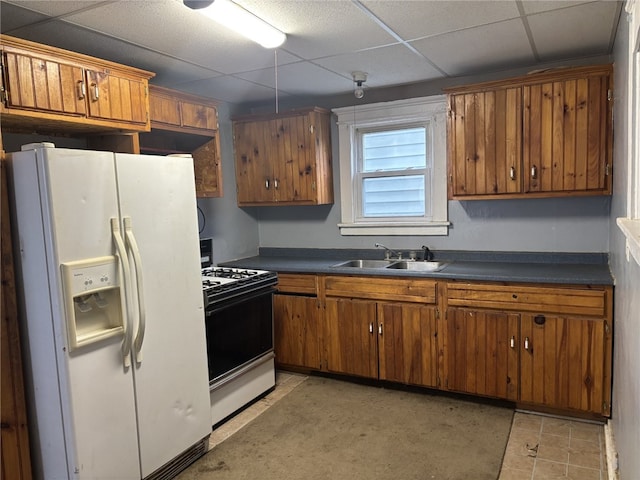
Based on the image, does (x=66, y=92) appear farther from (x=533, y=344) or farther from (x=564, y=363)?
(x=564, y=363)

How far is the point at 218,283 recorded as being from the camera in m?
3.00

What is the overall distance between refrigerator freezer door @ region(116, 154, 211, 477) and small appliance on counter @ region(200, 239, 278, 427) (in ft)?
0.75

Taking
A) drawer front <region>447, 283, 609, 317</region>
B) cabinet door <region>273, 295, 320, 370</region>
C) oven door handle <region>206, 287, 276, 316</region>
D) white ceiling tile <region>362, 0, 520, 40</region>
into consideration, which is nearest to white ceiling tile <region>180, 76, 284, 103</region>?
white ceiling tile <region>362, 0, 520, 40</region>

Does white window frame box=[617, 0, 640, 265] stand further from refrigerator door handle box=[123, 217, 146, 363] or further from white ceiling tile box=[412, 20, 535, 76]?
refrigerator door handle box=[123, 217, 146, 363]

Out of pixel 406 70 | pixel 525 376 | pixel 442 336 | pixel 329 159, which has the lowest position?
pixel 525 376

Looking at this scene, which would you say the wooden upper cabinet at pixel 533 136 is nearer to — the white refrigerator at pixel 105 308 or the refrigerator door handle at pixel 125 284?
the white refrigerator at pixel 105 308

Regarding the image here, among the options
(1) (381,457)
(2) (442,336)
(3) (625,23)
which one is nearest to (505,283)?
(2) (442,336)

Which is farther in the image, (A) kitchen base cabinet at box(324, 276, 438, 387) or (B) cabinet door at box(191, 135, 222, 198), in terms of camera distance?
(B) cabinet door at box(191, 135, 222, 198)

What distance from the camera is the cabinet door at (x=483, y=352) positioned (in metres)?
2.96

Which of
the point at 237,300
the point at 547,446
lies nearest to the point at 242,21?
the point at 237,300

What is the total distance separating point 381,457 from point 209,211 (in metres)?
2.32

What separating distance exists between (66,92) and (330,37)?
1.36 m

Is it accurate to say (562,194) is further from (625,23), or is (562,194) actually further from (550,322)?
(625,23)

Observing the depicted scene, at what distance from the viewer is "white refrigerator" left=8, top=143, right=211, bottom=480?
1937 mm
